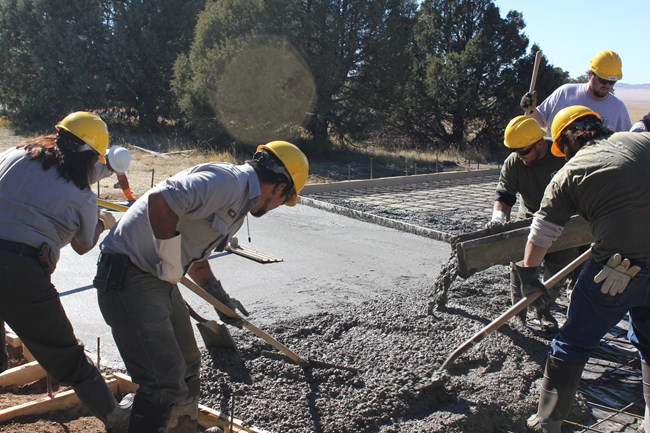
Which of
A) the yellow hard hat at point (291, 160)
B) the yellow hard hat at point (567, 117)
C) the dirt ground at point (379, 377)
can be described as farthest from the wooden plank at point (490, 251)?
the yellow hard hat at point (291, 160)

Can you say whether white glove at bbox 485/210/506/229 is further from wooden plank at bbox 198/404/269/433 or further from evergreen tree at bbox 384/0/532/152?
evergreen tree at bbox 384/0/532/152

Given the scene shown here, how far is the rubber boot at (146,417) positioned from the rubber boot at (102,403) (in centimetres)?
30

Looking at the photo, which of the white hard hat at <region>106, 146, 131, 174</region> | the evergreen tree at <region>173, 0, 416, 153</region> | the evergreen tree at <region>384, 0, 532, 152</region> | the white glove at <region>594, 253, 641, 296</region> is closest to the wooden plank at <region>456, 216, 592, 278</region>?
the white glove at <region>594, 253, 641, 296</region>

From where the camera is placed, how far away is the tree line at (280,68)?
14.9m

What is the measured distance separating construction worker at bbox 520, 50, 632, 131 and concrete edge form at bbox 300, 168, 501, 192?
559 cm

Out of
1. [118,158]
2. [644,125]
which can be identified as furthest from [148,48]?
[644,125]

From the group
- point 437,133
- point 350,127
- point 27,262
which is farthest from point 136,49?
point 27,262

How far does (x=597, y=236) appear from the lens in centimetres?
314

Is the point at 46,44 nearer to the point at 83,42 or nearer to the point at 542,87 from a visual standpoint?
the point at 83,42

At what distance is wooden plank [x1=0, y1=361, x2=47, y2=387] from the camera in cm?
355

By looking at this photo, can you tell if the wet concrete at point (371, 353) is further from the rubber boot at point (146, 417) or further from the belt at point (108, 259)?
the belt at point (108, 259)

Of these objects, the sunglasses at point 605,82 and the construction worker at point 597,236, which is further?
the sunglasses at point 605,82

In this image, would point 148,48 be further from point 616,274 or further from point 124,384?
point 616,274

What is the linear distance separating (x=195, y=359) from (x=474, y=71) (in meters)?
17.0
